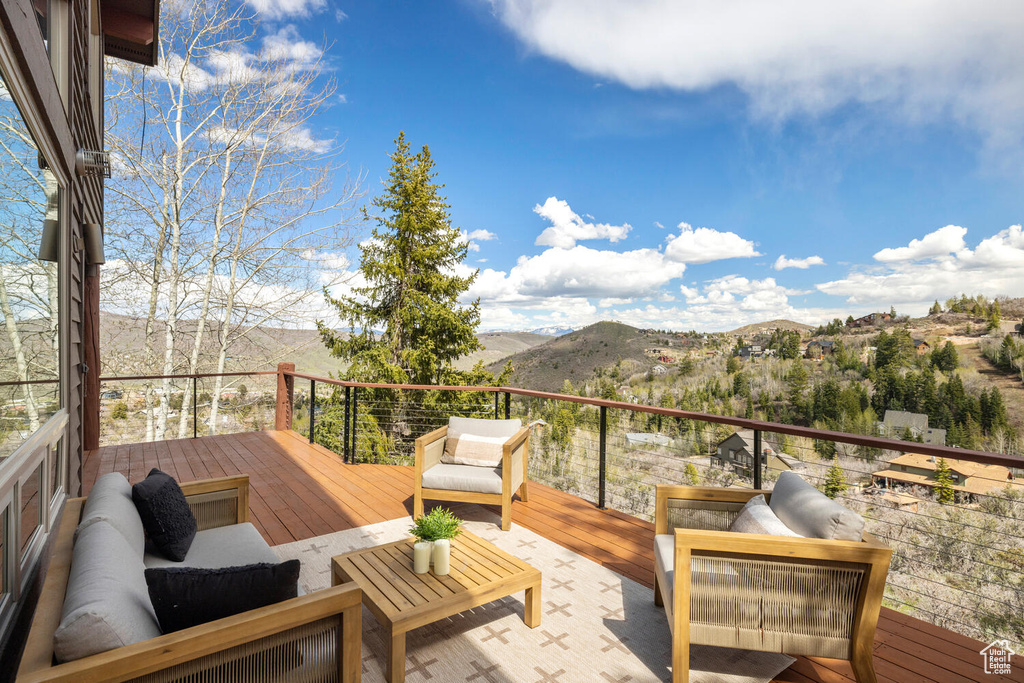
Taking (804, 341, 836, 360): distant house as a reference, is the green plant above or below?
below

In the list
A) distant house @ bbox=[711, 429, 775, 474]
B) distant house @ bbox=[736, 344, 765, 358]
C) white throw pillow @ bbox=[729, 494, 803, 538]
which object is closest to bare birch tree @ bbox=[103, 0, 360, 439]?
distant house @ bbox=[711, 429, 775, 474]

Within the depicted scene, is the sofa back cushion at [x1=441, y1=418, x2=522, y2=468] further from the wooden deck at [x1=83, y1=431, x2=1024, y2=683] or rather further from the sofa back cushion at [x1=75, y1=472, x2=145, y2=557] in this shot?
the sofa back cushion at [x1=75, y1=472, x2=145, y2=557]

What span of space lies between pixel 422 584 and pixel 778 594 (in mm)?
1443

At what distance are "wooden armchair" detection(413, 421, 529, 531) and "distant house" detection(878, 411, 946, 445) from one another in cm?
2385

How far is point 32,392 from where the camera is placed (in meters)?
2.13

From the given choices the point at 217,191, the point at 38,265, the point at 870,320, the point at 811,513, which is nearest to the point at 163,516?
the point at 38,265

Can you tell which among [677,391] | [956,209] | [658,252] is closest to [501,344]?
[677,391]

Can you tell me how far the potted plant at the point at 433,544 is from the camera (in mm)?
2371

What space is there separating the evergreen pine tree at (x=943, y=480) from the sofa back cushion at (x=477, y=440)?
2.79 metres

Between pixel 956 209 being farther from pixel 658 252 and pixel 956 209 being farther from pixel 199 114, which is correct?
pixel 199 114

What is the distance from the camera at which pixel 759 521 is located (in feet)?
7.15

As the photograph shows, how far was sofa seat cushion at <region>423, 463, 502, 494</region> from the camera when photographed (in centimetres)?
373

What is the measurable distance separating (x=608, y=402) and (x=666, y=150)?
108 ft

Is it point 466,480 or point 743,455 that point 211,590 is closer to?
point 466,480
